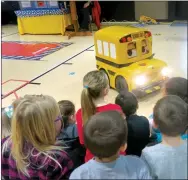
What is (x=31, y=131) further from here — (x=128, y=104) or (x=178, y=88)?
(x=178, y=88)

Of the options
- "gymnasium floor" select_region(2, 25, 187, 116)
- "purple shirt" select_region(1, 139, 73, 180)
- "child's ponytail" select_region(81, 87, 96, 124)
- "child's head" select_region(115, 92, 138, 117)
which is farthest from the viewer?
"gymnasium floor" select_region(2, 25, 187, 116)

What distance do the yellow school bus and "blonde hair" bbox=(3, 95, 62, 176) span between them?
1.90 metres

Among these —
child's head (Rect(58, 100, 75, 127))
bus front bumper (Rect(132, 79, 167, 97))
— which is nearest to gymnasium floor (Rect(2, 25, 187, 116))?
bus front bumper (Rect(132, 79, 167, 97))

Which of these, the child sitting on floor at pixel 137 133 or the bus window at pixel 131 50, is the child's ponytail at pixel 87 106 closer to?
the child sitting on floor at pixel 137 133

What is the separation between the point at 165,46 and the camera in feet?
17.1

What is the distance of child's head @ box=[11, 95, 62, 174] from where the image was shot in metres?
1.27

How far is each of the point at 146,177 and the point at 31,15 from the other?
22.6ft

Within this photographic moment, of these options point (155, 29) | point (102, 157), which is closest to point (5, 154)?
point (102, 157)

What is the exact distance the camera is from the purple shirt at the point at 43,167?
1253 millimetres

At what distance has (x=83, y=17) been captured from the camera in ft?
23.4

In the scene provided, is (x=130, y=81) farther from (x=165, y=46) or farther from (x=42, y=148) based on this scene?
(x=165, y=46)

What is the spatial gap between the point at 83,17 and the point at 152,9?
1856 mm

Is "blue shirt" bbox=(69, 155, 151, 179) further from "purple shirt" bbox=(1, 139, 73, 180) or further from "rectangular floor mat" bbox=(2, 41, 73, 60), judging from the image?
"rectangular floor mat" bbox=(2, 41, 73, 60)

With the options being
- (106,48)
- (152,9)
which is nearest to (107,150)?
(106,48)
